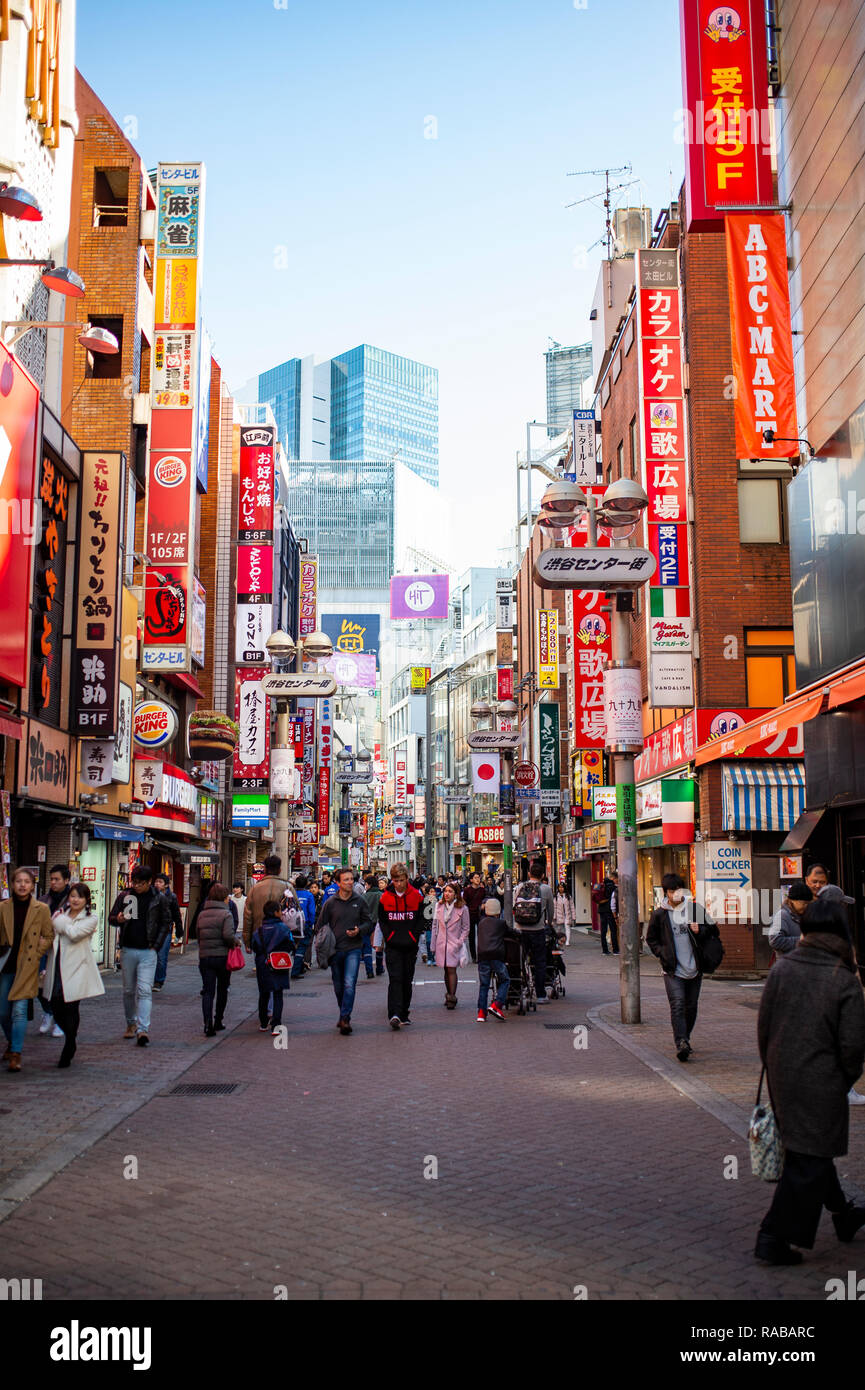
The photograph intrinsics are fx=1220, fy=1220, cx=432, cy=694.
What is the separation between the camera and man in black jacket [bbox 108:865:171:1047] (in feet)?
41.5

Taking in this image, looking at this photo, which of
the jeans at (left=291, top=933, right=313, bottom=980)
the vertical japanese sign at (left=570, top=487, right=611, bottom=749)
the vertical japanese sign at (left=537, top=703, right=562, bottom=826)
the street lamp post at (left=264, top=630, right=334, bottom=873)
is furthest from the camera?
the vertical japanese sign at (left=537, top=703, right=562, bottom=826)

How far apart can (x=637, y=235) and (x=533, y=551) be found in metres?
16.6

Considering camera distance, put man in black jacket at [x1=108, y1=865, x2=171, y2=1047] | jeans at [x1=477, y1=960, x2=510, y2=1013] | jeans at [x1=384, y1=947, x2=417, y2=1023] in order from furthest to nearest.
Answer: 1. jeans at [x1=477, y1=960, x2=510, y2=1013]
2. jeans at [x1=384, y1=947, x2=417, y2=1023]
3. man in black jacket at [x1=108, y1=865, x2=171, y2=1047]

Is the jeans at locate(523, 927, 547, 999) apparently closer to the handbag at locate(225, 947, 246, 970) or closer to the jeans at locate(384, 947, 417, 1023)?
the jeans at locate(384, 947, 417, 1023)

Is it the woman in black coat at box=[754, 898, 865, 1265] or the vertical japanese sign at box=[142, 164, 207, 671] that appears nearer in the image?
the woman in black coat at box=[754, 898, 865, 1265]

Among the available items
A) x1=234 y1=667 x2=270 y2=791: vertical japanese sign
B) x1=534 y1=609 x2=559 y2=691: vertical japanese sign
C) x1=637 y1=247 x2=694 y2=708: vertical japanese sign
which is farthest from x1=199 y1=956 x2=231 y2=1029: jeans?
x1=534 y1=609 x2=559 y2=691: vertical japanese sign

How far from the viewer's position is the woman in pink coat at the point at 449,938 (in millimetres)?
17078

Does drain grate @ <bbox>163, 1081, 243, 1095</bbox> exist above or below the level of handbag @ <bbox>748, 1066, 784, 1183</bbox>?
below

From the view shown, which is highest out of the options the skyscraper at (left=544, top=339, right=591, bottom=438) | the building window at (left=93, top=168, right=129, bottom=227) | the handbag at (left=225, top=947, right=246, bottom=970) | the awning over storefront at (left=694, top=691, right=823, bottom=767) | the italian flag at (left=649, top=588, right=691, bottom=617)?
the skyscraper at (left=544, top=339, right=591, bottom=438)

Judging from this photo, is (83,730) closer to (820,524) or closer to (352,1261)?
(820,524)

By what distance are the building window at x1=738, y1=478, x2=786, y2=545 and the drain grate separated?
16.8m

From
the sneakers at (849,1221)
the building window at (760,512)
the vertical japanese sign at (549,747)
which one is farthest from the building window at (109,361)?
the vertical japanese sign at (549,747)

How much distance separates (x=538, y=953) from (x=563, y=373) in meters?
147

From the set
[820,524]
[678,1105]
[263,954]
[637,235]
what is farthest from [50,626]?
[637,235]
